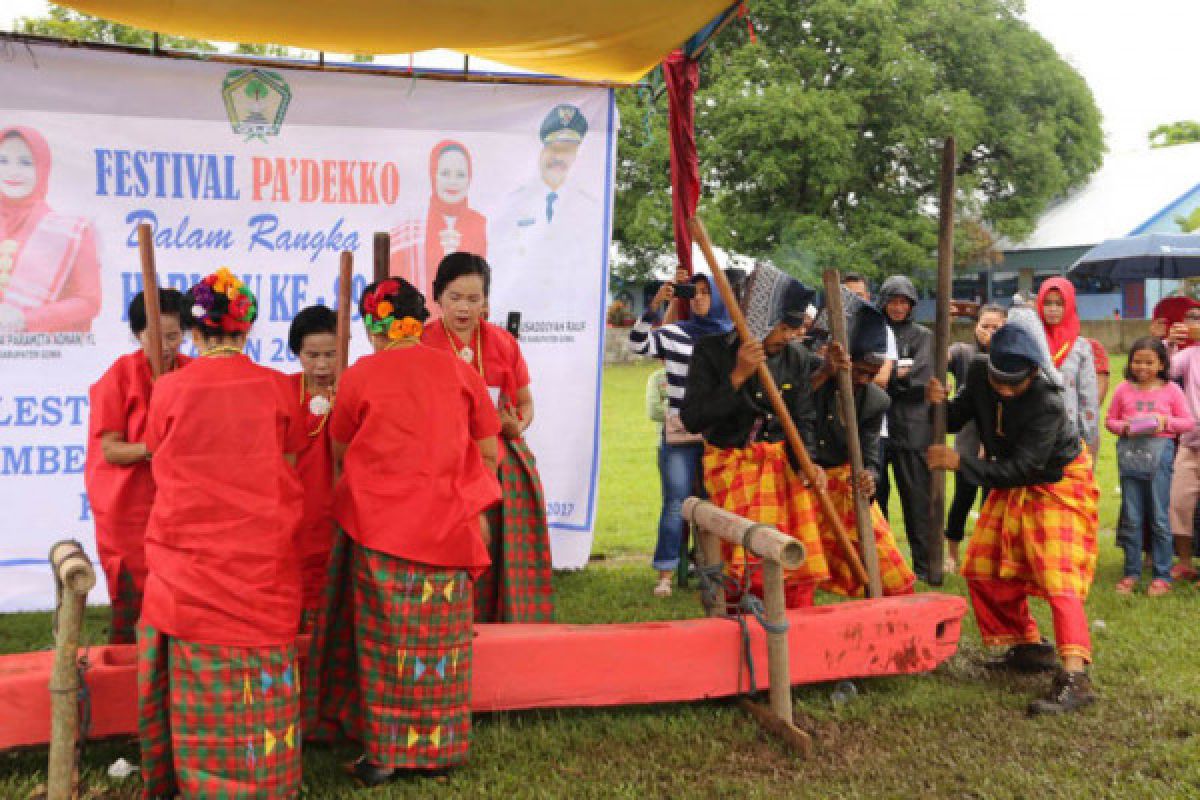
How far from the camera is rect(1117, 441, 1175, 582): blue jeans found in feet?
20.0

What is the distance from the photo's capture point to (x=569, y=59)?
5316 millimetres

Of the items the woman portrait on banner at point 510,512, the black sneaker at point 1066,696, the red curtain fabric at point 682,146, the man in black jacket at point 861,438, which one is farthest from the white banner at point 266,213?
the black sneaker at point 1066,696

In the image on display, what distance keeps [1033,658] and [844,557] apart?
0.89m

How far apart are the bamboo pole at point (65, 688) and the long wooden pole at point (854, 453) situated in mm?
2890

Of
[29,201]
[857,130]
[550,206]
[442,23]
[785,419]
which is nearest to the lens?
[785,419]

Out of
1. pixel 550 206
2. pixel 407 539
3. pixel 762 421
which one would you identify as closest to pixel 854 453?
pixel 762 421

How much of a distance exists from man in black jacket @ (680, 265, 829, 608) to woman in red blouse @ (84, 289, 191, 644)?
210cm

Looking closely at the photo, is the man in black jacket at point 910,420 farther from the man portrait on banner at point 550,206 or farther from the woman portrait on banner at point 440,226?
the woman portrait on banner at point 440,226

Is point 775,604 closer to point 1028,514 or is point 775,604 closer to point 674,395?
point 1028,514

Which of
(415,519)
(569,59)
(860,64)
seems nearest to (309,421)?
(415,519)

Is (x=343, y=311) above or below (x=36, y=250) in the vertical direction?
below

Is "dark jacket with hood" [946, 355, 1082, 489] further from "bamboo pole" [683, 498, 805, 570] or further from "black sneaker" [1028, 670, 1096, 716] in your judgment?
"bamboo pole" [683, 498, 805, 570]

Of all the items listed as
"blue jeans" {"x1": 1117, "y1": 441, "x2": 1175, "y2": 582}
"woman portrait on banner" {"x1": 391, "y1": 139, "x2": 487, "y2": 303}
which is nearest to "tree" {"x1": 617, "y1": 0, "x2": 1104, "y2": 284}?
"woman portrait on banner" {"x1": 391, "y1": 139, "x2": 487, "y2": 303}

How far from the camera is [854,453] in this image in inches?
182
